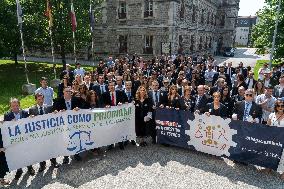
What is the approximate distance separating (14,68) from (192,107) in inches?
992

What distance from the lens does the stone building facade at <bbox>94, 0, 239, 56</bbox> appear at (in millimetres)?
31469

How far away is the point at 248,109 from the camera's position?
26.3 ft

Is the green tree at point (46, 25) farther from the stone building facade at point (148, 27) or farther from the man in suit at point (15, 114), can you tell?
the man in suit at point (15, 114)

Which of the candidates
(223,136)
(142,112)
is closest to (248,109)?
(223,136)

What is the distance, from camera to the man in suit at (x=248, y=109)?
26.0 feet

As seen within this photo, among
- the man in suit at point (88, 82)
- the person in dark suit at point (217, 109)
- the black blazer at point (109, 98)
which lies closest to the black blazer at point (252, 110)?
the person in dark suit at point (217, 109)

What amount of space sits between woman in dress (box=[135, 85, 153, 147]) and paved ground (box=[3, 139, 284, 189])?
93cm

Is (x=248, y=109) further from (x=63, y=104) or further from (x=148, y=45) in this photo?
(x=148, y=45)

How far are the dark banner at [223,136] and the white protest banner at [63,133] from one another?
4.07 ft

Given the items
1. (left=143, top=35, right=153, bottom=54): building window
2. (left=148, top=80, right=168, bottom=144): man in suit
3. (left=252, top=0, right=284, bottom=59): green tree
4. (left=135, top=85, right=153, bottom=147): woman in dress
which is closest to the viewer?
(left=135, top=85, right=153, bottom=147): woman in dress

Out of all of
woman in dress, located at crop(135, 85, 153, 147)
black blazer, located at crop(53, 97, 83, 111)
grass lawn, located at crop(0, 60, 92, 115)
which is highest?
black blazer, located at crop(53, 97, 83, 111)

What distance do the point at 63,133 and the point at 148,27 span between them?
26225mm

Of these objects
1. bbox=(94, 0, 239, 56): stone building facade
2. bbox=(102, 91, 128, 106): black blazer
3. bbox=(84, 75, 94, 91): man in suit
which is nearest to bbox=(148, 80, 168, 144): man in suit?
bbox=(102, 91, 128, 106): black blazer

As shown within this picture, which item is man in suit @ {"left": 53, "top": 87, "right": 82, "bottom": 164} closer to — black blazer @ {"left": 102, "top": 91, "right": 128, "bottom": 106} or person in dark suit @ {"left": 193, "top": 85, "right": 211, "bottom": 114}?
black blazer @ {"left": 102, "top": 91, "right": 128, "bottom": 106}
